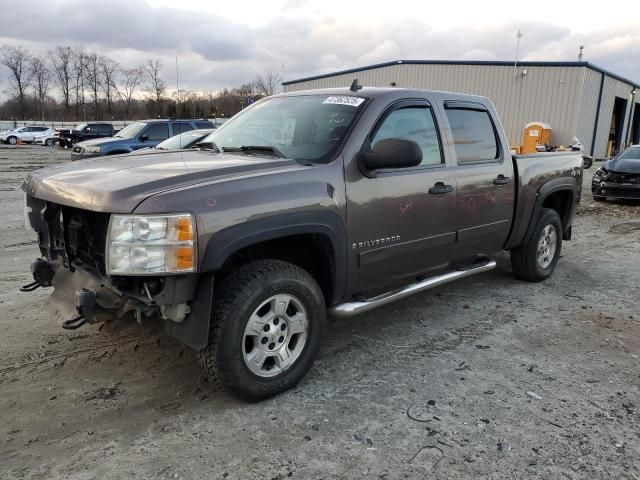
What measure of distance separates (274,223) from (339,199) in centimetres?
55

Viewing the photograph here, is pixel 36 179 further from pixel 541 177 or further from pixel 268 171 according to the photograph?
pixel 541 177

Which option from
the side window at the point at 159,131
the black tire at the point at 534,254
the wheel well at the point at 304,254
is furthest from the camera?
the side window at the point at 159,131

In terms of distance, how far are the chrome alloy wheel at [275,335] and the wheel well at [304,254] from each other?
326 mm

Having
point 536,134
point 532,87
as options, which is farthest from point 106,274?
point 532,87

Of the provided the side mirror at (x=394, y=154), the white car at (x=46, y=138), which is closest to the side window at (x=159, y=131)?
the side mirror at (x=394, y=154)

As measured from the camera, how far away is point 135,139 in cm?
1546

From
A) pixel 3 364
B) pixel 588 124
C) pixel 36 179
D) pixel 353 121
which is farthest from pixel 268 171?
pixel 588 124

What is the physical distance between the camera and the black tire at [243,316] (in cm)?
298

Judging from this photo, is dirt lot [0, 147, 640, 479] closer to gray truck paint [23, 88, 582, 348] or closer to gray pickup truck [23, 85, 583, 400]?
gray pickup truck [23, 85, 583, 400]

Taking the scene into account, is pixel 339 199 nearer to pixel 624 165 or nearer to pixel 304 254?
pixel 304 254

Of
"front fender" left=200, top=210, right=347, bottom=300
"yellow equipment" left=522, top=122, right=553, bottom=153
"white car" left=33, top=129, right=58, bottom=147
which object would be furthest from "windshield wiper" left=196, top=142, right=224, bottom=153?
"white car" left=33, top=129, right=58, bottom=147

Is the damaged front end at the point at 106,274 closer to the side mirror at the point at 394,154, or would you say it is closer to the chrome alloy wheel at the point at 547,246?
the side mirror at the point at 394,154

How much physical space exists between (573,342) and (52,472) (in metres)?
3.81

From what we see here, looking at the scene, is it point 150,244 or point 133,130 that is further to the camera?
point 133,130
